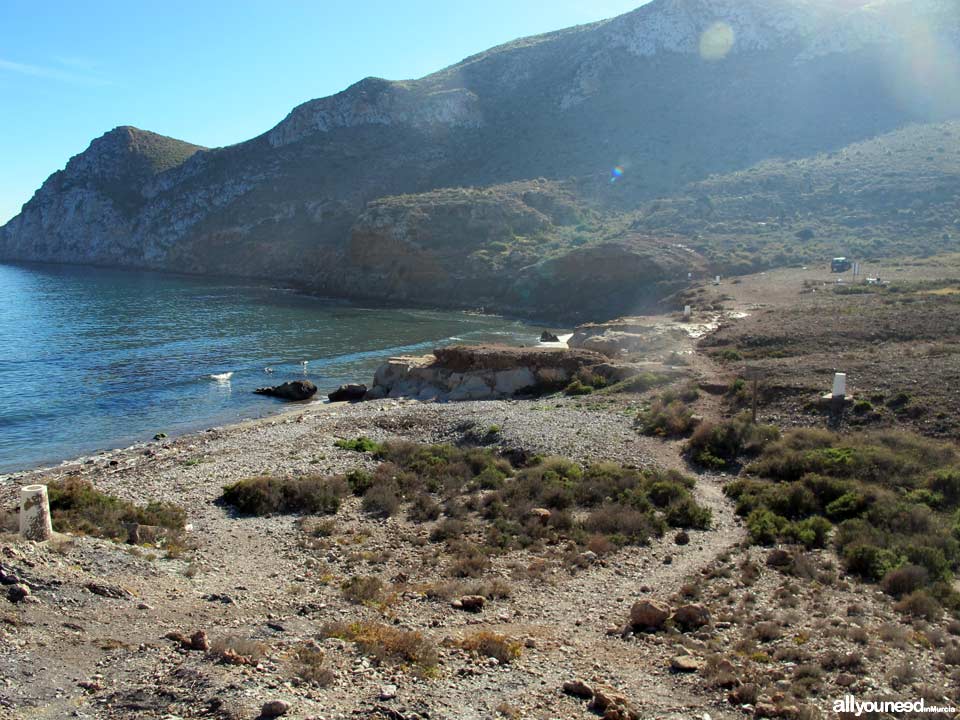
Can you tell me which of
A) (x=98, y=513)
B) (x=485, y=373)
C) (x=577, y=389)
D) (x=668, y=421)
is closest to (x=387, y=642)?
(x=98, y=513)

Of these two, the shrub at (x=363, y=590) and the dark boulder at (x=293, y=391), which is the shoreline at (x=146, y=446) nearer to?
the dark boulder at (x=293, y=391)

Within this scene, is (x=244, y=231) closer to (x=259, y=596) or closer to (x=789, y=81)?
(x=789, y=81)

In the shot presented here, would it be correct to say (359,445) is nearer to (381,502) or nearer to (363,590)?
(381,502)

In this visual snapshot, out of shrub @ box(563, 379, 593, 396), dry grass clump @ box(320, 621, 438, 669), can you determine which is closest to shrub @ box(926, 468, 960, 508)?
dry grass clump @ box(320, 621, 438, 669)

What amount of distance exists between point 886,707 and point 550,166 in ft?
296

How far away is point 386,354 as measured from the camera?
44.6 meters

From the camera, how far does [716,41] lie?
10375 cm

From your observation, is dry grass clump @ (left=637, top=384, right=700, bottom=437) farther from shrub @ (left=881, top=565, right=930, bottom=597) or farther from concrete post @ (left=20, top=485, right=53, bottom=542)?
concrete post @ (left=20, top=485, right=53, bottom=542)

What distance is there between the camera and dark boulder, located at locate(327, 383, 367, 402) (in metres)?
33.2

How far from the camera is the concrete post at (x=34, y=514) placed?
10.3 m

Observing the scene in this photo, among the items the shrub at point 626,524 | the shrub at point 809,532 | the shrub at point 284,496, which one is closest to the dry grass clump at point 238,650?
the shrub at point 626,524

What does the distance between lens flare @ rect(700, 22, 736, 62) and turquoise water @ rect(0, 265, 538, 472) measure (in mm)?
66733

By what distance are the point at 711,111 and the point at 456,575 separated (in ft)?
313

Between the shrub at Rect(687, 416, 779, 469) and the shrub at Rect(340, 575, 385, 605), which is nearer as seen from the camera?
the shrub at Rect(340, 575, 385, 605)
